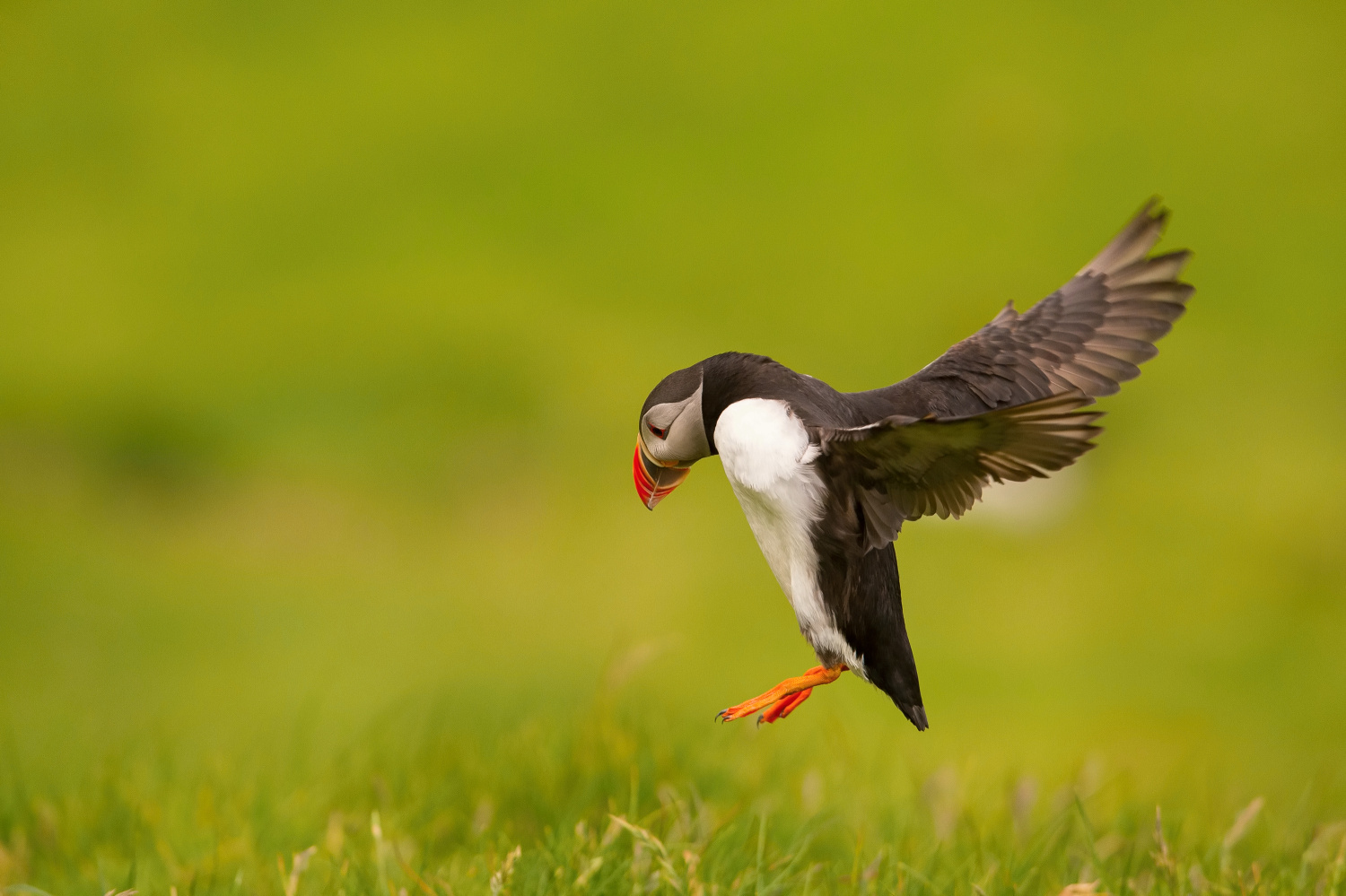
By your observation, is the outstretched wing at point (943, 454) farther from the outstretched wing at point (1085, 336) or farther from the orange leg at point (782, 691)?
the outstretched wing at point (1085, 336)

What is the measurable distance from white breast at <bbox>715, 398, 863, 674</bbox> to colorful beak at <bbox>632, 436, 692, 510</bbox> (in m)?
0.14

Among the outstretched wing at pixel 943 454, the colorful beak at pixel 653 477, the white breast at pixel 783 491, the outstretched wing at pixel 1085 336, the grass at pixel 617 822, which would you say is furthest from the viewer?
the grass at pixel 617 822

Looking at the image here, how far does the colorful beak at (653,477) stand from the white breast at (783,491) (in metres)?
0.14

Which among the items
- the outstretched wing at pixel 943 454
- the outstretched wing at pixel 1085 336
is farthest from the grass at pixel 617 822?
the outstretched wing at pixel 1085 336

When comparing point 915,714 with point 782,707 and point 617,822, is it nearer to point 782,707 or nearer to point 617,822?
point 782,707

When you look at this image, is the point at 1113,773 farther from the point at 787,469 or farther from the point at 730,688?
the point at 787,469

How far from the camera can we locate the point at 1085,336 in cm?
205

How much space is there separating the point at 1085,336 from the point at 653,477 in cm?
91

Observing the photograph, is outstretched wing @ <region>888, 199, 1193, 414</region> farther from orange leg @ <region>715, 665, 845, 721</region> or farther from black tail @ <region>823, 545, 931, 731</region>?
orange leg @ <region>715, 665, 845, 721</region>

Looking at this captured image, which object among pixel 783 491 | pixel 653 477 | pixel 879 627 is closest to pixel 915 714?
pixel 879 627

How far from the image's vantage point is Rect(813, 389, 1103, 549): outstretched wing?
1.41 m

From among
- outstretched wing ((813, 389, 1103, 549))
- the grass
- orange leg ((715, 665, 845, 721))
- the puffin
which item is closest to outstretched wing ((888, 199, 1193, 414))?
the puffin

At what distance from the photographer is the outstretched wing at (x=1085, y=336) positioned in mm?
1948

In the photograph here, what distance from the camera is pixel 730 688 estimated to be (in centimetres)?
457
